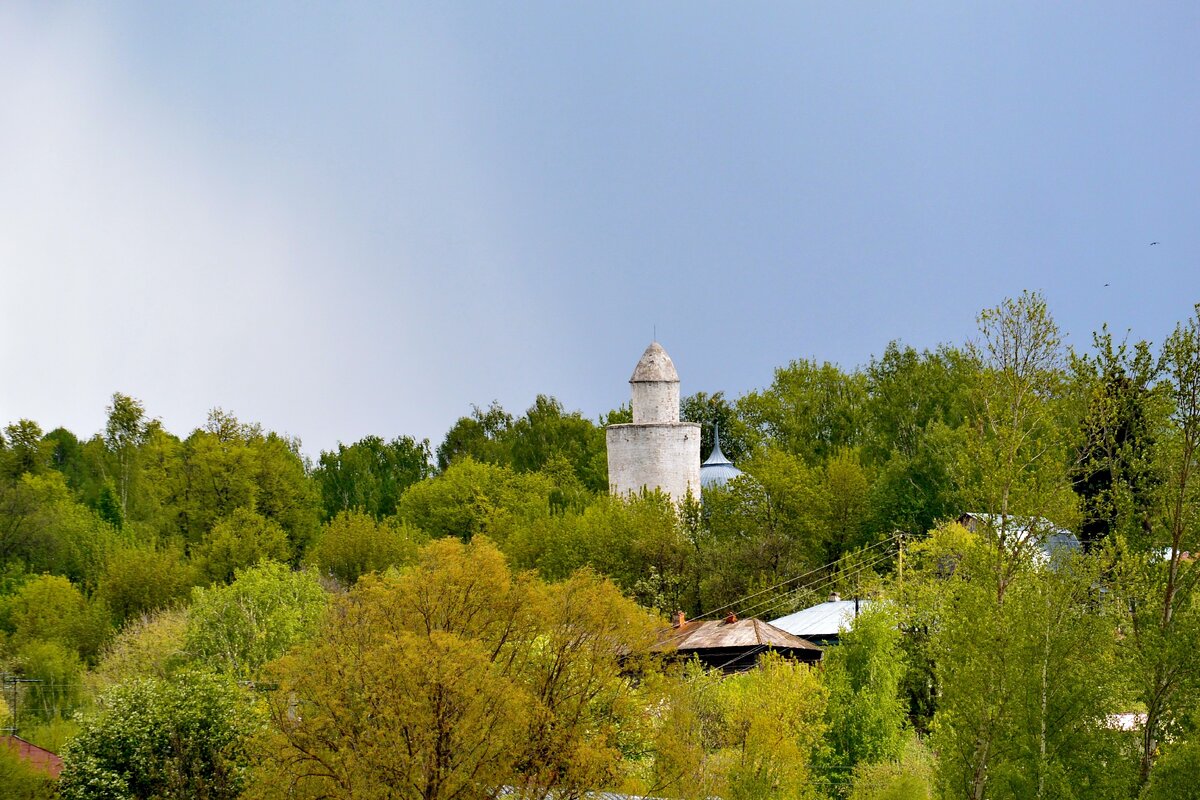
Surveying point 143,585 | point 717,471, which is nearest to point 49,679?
point 143,585

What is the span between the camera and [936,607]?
146 ft

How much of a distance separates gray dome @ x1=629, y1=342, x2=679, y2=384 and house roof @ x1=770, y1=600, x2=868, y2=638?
19030 mm

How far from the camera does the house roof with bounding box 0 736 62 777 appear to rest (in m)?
45.8

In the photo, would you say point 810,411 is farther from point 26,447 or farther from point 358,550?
point 26,447

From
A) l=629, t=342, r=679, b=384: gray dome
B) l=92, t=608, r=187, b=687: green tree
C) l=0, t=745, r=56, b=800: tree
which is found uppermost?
l=629, t=342, r=679, b=384: gray dome

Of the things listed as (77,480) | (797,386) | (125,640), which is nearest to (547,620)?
(125,640)

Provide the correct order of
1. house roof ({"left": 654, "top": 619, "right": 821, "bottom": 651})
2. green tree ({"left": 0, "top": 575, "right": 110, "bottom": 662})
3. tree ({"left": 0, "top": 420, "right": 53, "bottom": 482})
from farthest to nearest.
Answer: tree ({"left": 0, "top": 420, "right": 53, "bottom": 482}), green tree ({"left": 0, "top": 575, "right": 110, "bottom": 662}), house roof ({"left": 654, "top": 619, "right": 821, "bottom": 651})

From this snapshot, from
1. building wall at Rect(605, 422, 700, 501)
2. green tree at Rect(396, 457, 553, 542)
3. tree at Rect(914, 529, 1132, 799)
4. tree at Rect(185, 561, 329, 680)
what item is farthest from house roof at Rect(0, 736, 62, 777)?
green tree at Rect(396, 457, 553, 542)

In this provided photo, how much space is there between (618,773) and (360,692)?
5.77 m

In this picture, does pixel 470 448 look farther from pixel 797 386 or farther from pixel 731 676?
pixel 731 676

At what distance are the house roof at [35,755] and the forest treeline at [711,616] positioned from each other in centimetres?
76

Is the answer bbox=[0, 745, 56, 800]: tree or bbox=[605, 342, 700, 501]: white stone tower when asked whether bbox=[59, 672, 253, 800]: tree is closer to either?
bbox=[0, 745, 56, 800]: tree

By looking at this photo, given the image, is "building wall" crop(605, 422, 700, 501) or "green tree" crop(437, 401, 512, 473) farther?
"green tree" crop(437, 401, 512, 473)

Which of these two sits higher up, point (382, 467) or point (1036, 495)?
point (382, 467)
